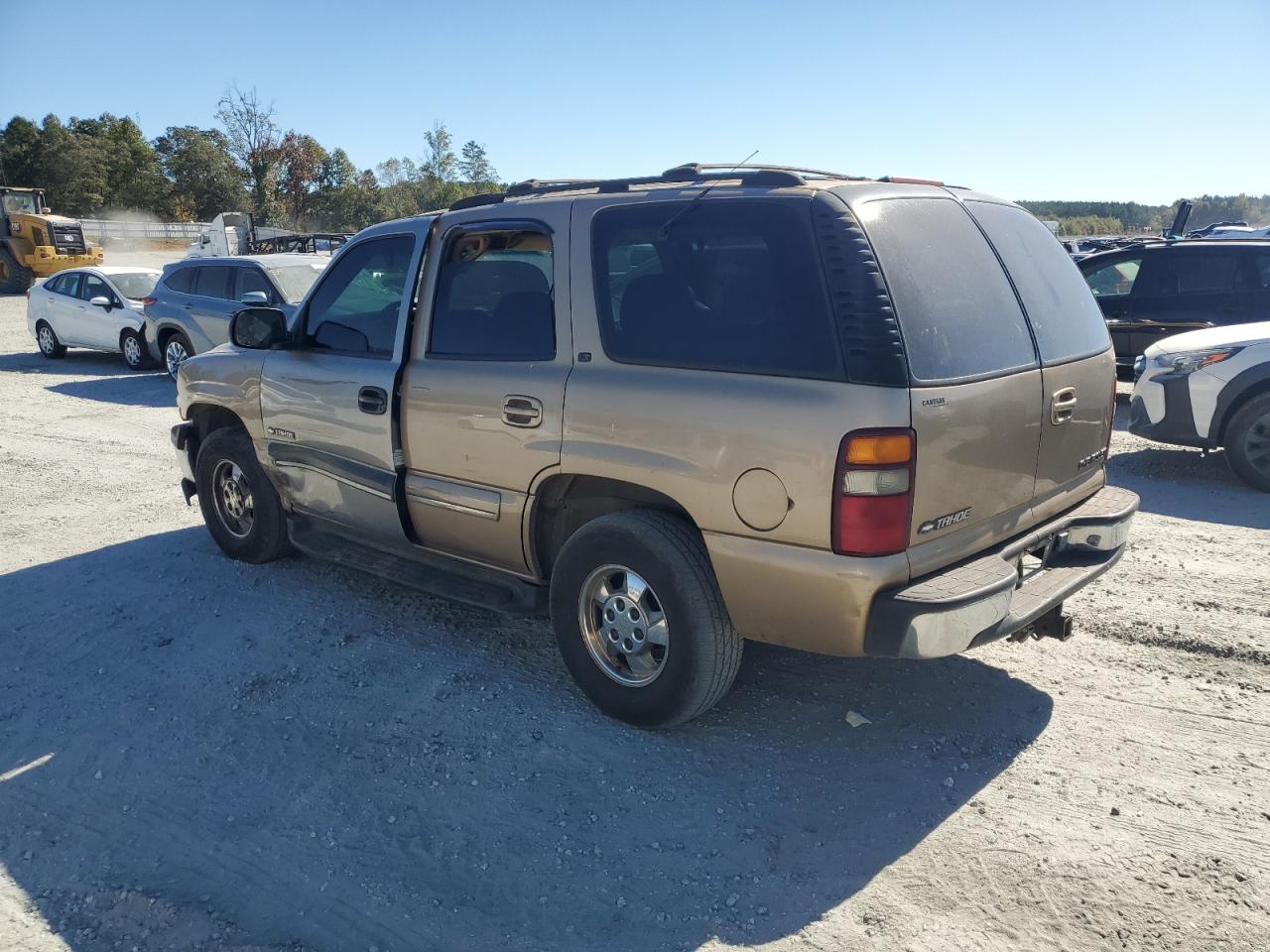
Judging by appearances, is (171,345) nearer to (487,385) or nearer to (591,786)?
(487,385)

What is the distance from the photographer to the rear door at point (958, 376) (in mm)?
3158

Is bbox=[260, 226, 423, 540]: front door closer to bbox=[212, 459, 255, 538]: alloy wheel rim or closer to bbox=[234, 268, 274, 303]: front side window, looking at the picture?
bbox=[212, 459, 255, 538]: alloy wheel rim

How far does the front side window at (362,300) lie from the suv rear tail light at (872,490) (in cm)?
248

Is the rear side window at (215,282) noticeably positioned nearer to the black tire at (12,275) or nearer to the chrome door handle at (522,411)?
the chrome door handle at (522,411)

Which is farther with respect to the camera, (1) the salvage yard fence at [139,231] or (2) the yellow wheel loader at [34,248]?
(1) the salvage yard fence at [139,231]

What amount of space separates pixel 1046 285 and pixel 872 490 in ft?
4.84

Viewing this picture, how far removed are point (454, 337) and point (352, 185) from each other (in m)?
57.3

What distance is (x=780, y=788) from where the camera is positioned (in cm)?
347

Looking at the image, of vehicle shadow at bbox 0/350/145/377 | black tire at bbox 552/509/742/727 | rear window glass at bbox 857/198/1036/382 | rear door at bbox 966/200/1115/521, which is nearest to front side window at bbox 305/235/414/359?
black tire at bbox 552/509/742/727

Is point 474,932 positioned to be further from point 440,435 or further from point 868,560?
point 440,435

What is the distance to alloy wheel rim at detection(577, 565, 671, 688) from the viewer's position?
3.69 m

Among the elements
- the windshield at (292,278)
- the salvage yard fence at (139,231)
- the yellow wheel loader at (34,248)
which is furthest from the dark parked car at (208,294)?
the salvage yard fence at (139,231)

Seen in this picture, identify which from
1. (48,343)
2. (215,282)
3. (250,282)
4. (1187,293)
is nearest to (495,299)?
(1187,293)

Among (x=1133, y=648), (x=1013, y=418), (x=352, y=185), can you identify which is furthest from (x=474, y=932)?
(x=352, y=185)
